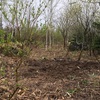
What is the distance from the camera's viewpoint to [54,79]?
6980mm

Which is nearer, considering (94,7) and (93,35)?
(94,7)

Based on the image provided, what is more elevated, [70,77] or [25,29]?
[25,29]

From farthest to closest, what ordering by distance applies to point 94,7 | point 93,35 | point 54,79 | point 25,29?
point 93,35
point 94,7
point 54,79
point 25,29

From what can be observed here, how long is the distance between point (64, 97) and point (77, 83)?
1222mm

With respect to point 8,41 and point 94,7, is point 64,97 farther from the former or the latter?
point 94,7

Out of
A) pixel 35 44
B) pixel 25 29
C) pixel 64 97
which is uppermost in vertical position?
pixel 25 29

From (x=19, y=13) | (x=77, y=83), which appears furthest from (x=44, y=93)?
(x=19, y=13)

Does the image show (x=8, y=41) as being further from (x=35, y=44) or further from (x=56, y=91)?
(x=56, y=91)

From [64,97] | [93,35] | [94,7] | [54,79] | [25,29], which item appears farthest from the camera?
[93,35]

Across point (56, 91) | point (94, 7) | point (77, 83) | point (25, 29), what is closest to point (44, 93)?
point (56, 91)

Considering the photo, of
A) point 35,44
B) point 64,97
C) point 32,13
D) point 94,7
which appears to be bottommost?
point 64,97

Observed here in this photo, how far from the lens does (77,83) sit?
641 centimetres

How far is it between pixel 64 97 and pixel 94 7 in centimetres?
892

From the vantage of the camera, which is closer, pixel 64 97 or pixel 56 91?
pixel 64 97
